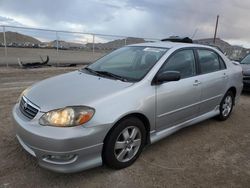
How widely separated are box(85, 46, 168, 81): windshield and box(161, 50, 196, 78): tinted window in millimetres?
183

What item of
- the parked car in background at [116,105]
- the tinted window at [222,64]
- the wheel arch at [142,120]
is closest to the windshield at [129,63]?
the parked car in background at [116,105]

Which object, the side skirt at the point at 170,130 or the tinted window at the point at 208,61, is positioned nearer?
the side skirt at the point at 170,130

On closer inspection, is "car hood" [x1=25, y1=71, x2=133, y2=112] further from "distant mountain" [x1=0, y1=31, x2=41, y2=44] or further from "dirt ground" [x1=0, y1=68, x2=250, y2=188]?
"distant mountain" [x1=0, y1=31, x2=41, y2=44]

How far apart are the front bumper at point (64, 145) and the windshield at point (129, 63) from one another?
1058mm

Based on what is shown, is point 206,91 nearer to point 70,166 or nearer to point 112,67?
point 112,67

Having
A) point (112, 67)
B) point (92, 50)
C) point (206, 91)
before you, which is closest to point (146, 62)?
point (112, 67)

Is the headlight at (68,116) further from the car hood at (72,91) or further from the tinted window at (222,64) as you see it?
the tinted window at (222,64)

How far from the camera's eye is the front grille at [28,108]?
3.11 metres

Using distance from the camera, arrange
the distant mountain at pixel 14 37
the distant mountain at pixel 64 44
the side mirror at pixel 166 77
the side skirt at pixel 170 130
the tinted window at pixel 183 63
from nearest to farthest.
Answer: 1. the side mirror at pixel 166 77
2. the side skirt at pixel 170 130
3. the tinted window at pixel 183 63
4. the distant mountain at pixel 14 37
5. the distant mountain at pixel 64 44

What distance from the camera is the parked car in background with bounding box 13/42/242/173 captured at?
2.91m

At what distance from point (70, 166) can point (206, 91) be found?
275 centimetres

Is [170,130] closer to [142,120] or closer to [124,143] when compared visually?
[142,120]

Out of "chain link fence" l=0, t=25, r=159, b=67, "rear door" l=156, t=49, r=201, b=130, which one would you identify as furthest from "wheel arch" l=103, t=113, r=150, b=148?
"chain link fence" l=0, t=25, r=159, b=67

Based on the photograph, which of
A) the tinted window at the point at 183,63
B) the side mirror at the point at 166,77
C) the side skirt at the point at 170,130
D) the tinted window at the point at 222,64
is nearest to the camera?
the side mirror at the point at 166,77
